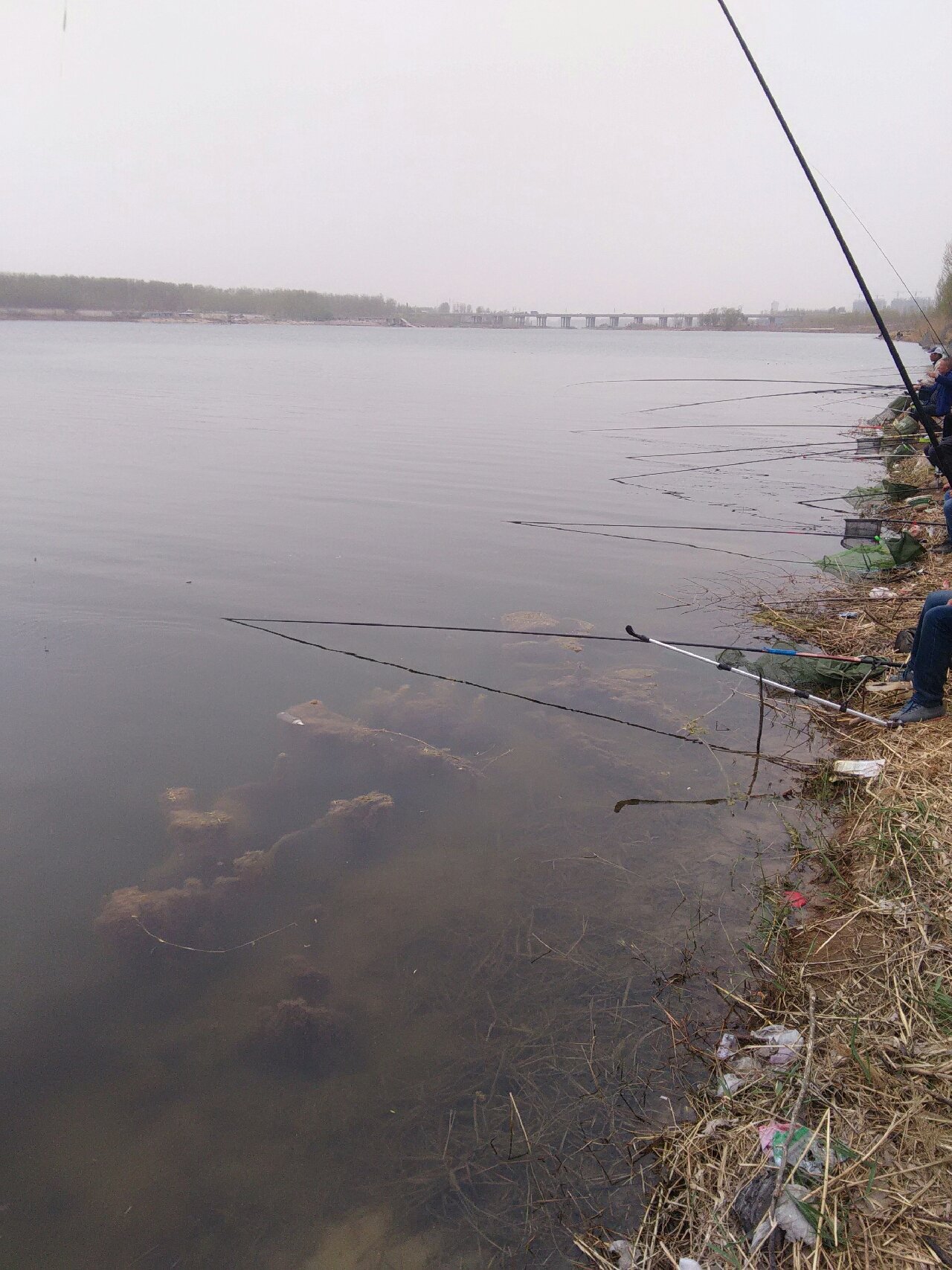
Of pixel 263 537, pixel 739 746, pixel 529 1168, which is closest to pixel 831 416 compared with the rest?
pixel 263 537

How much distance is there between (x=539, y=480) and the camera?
15.3m

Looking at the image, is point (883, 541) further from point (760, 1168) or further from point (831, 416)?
point (831, 416)

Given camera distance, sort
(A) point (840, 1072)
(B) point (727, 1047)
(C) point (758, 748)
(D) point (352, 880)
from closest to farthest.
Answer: (A) point (840, 1072) → (B) point (727, 1047) → (D) point (352, 880) → (C) point (758, 748)

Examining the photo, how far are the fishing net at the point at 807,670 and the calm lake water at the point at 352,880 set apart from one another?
11.9 inches

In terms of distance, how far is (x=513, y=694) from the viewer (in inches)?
267

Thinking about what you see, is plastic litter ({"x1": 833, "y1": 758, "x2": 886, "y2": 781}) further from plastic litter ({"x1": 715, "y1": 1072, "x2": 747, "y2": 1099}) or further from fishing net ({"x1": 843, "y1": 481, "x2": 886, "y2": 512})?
fishing net ({"x1": 843, "y1": 481, "x2": 886, "y2": 512})

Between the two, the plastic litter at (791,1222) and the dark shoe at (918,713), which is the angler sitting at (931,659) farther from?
the plastic litter at (791,1222)

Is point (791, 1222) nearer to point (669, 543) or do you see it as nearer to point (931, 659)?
point (931, 659)

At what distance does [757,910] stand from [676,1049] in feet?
3.45

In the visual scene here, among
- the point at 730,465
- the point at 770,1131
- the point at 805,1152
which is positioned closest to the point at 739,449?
the point at 730,465

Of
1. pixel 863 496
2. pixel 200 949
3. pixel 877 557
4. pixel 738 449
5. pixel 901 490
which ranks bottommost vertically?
pixel 200 949

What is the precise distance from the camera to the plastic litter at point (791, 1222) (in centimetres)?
238

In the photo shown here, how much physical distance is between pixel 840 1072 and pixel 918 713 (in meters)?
2.64

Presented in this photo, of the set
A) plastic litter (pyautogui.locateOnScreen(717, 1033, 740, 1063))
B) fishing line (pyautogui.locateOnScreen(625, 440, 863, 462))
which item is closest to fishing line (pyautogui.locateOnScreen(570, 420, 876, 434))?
fishing line (pyautogui.locateOnScreen(625, 440, 863, 462))
